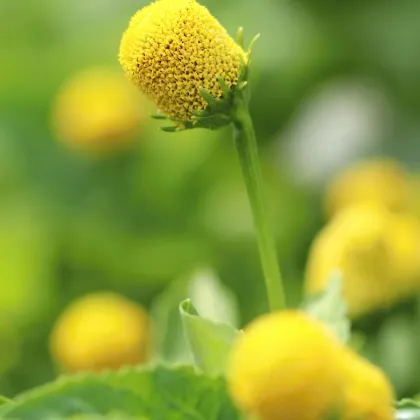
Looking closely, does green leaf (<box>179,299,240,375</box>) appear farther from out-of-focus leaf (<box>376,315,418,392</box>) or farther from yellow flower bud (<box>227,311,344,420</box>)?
out-of-focus leaf (<box>376,315,418,392</box>)

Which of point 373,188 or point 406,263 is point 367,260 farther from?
point 373,188

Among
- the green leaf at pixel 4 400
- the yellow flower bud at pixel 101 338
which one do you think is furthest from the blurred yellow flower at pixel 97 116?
Answer: the green leaf at pixel 4 400

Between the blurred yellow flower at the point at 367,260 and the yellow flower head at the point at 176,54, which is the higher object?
the yellow flower head at the point at 176,54

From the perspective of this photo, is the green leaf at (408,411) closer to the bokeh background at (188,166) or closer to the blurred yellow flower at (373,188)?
the bokeh background at (188,166)

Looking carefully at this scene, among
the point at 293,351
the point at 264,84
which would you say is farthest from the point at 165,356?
the point at 264,84

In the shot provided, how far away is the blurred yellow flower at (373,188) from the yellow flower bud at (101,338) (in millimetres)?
361

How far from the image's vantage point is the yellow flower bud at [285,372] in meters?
0.46

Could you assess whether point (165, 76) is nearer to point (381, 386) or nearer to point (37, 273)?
point (381, 386)

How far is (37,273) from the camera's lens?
4.35 ft

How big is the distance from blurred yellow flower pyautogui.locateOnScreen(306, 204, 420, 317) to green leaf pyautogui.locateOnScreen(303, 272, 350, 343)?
5.7 inches

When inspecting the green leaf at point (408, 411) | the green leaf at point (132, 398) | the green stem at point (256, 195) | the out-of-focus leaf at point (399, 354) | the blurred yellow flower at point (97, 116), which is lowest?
the out-of-focus leaf at point (399, 354)

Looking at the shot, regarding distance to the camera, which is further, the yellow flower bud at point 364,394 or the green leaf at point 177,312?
the green leaf at point 177,312

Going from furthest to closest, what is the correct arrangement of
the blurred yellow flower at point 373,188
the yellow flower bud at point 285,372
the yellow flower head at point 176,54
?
1. the blurred yellow flower at point 373,188
2. the yellow flower head at point 176,54
3. the yellow flower bud at point 285,372

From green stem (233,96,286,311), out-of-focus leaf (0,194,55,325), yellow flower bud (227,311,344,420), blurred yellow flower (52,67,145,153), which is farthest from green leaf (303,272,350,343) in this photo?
blurred yellow flower (52,67,145,153)
